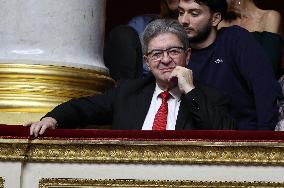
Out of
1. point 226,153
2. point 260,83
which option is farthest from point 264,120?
point 226,153

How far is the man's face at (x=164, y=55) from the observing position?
350 centimetres

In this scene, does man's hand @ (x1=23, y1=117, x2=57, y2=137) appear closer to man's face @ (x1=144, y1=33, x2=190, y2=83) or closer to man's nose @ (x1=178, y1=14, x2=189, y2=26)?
man's face @ (x1=144, y1=33, x2=190, y2=83)

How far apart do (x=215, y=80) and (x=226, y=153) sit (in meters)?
0.84

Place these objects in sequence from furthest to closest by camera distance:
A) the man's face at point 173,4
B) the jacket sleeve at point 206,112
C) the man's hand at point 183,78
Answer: the man's face at point 173,4 → the man's hand at point 183,78 → the jacket sleeve at point 206,112

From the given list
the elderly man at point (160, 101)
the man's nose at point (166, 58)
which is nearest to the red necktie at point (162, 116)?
the elderly man at point (160, 101)

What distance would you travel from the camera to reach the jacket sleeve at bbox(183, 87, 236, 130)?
3307 mm

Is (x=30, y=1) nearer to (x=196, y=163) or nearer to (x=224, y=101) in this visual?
(x=224, y=101)

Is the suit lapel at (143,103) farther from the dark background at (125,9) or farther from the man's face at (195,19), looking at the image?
the dark background at (125,9)

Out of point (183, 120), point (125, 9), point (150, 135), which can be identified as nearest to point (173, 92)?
point (183, 120)

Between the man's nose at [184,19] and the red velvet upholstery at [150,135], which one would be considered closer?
the red velvet upholstery at [150,135]

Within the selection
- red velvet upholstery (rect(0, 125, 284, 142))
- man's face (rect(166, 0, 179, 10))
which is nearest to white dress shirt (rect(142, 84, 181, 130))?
red velvet upholstery (rect(0, 125, 284, 142))

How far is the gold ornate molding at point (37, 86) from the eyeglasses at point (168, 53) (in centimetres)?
57

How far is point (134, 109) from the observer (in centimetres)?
346

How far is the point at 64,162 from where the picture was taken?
3.10 metres
